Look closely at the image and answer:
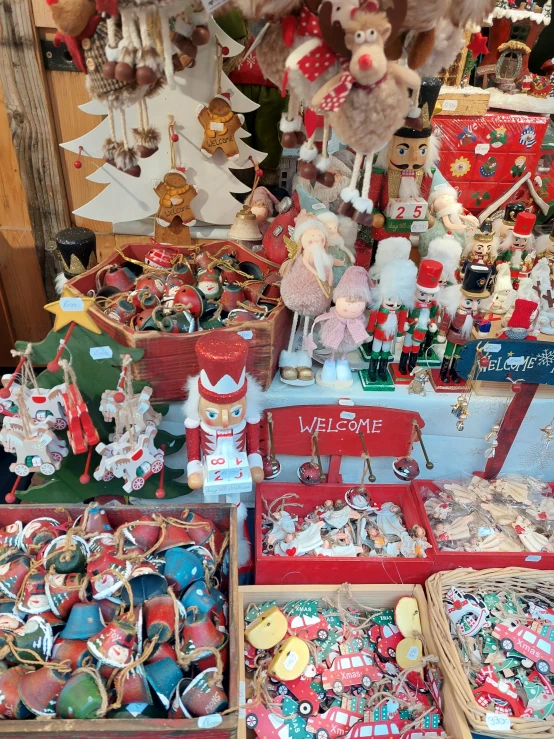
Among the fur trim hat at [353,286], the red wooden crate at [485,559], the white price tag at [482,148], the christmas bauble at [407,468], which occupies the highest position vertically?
the white price tag at [482,148]

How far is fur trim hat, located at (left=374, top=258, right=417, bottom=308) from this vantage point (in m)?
1.56

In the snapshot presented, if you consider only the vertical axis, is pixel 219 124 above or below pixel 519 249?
above

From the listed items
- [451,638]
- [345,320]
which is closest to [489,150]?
[345,320]

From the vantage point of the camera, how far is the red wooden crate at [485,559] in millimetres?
1526

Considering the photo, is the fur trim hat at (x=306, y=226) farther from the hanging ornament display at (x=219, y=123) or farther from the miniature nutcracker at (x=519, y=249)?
the miniature nutcracker at (x=519, y=249)

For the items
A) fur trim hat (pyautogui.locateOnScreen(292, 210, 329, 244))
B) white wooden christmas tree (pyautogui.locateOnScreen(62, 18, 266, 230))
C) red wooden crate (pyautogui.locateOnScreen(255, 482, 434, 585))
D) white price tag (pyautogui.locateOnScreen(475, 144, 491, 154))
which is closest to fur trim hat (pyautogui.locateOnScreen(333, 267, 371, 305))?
fur trim hat (pyautogui.locateOnScreen(292, 210, 329, 244))

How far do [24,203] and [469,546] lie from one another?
194 cm

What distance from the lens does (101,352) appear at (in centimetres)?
148

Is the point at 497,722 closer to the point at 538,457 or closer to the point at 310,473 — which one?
the point at 310,473

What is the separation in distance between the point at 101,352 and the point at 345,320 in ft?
2.12

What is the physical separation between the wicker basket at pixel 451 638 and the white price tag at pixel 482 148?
77.3 inches

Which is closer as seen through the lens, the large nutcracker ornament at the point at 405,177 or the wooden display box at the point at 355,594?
the wooden display box at the point at 355,594

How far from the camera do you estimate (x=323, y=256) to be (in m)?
1.51

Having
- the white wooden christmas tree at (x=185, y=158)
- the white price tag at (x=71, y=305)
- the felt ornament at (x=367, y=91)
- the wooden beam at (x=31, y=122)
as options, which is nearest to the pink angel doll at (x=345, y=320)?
the felt ornament at (x=367, y=91)
